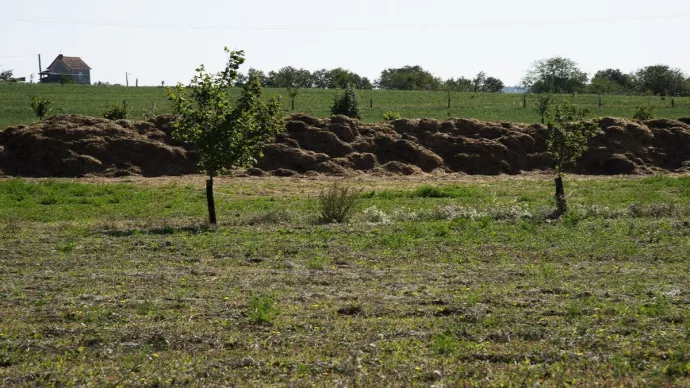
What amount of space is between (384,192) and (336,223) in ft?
27.0

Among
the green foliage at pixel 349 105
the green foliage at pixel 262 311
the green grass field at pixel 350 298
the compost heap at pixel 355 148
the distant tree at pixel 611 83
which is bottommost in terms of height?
the green grass field at pixel 350 298

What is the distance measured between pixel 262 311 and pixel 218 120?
10.5 meters

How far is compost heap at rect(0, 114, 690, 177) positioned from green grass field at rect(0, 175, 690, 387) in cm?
1273

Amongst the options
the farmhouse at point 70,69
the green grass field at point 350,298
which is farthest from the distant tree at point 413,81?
the green grass field at point 350,298

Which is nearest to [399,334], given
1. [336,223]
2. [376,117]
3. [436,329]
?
[436,329]

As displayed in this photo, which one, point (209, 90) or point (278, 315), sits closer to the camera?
point (278, 315)

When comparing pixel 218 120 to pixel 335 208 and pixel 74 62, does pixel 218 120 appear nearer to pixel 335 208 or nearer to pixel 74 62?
pixel 335 208

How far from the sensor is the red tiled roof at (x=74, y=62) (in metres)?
129

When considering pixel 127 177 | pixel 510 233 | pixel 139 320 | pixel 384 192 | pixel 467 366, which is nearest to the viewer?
pixel 467 366

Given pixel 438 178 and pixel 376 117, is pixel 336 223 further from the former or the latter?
pixel 376 117

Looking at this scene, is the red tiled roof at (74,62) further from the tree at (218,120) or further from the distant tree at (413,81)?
the tree at (218,120)

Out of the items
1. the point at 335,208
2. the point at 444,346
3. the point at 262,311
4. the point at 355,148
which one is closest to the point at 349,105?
the point at 355,148

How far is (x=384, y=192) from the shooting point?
27828 millimetres

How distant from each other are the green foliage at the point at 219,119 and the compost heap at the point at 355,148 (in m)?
14.7
